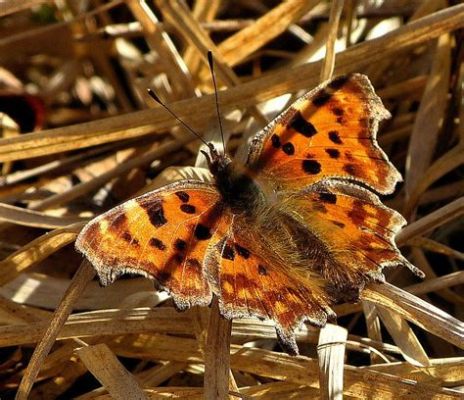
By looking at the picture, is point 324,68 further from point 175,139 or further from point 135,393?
point 135,393

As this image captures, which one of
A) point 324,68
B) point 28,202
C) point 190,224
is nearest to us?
point 190,224

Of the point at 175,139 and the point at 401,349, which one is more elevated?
the point at 175,139

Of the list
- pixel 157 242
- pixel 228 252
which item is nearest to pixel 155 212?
pixel 157 242

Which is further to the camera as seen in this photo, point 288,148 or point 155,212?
point 288,148

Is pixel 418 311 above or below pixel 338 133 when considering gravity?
below

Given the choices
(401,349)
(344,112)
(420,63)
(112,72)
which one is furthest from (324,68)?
(112,72)

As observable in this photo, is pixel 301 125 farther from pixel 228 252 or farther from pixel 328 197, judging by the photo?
pixel 228 252

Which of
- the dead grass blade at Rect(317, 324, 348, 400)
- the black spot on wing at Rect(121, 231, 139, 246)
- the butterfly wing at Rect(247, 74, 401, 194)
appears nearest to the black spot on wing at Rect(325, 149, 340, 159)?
the butterfly wing at Rect(247, 74, 401, 194)

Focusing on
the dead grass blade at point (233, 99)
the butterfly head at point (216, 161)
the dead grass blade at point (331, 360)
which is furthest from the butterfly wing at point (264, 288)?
the dead grass blade at point (233, 99)
